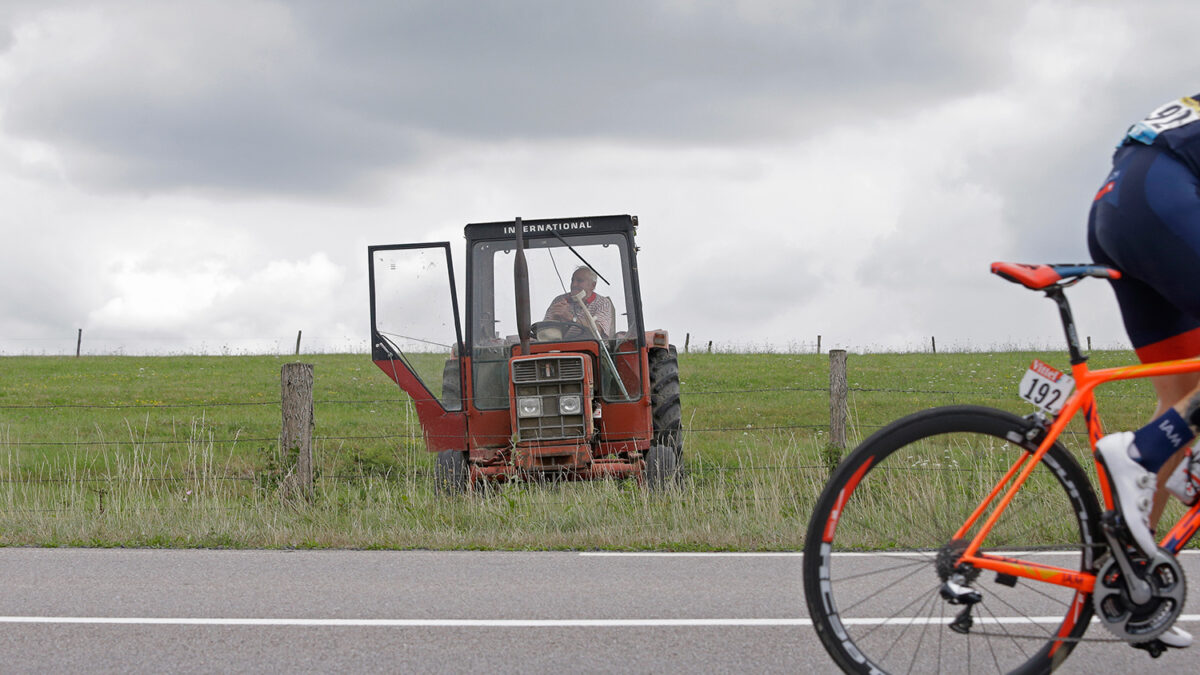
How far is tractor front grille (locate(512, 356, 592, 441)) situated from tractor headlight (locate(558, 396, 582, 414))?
0.02 meters

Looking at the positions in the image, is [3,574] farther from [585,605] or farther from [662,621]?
[662,621]

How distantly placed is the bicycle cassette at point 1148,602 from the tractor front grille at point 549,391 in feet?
25.6

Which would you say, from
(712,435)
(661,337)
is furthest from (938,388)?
(661,337)

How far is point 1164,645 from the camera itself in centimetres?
336

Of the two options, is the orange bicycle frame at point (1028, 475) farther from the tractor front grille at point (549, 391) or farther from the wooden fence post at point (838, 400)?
the tractor front grille at point (549, 391)

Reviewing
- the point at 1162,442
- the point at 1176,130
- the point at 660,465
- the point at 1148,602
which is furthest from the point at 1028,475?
the point at 660,465

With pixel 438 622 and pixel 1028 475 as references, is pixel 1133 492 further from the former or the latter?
pixel 438 622

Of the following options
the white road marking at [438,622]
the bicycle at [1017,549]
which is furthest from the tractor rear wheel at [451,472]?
the bicycle at [1017,549]

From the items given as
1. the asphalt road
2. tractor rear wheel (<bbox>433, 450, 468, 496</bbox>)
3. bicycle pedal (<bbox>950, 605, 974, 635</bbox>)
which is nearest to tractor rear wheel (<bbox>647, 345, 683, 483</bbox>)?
tractor rear wheel (<bbox>433, 450, 468, 496</bbox>)

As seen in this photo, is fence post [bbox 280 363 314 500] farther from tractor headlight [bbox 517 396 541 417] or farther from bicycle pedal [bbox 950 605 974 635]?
bicycle pedal [bbox 950 605 974 635]

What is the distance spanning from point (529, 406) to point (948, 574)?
7828 millimetres

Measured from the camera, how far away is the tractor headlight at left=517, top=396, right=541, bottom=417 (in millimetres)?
10977

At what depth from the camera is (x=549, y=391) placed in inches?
435

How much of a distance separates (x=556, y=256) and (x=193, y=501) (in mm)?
4162
